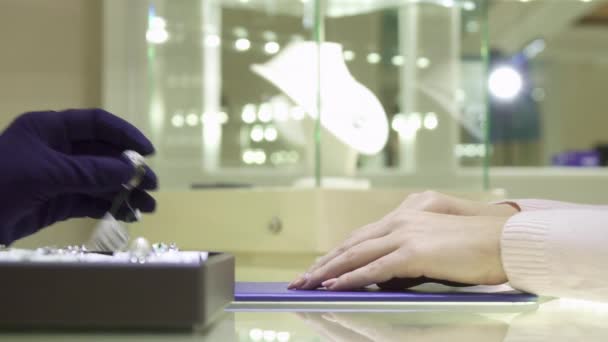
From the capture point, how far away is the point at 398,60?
1773 millimetres

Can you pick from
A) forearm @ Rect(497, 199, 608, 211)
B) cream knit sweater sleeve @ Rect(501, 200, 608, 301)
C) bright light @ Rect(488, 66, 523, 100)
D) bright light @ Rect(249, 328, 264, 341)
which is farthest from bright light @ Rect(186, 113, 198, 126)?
bright light @ Rect(488, 66, 523, 100)

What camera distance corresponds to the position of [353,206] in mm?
1509

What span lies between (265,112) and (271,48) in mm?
136

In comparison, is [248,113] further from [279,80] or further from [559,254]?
[559,254]

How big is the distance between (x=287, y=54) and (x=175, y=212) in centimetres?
38

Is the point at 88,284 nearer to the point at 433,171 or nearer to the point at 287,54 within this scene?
the point at 287,54

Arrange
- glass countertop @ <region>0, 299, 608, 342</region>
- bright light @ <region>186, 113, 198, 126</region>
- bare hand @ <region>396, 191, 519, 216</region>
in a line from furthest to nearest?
bright light @ <region>186, 113, 198, 126</region>
bare hand @ <region>396, 191, 519, 216</region>
glass countertop @ <region>0, 299, 608, 342</region>

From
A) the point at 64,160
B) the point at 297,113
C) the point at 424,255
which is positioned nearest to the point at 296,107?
the point at 297,113

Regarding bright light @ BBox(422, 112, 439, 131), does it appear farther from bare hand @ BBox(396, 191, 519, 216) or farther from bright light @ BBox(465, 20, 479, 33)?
bare hand @ BBox(396, 191, 519, 216)

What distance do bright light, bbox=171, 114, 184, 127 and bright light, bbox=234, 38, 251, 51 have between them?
20 centimetres

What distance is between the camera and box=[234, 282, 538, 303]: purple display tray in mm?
536

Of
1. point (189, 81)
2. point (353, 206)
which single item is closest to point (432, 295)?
point (353, 206)

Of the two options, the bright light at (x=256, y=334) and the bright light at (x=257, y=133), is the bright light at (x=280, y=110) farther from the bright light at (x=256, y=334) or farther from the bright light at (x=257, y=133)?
the bright light at (x=256, y=334)

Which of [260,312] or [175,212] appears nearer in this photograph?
[260,312]
